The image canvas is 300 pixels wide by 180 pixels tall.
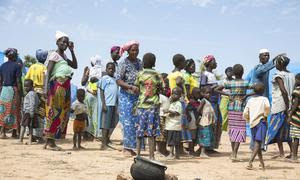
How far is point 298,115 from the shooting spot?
747 centimetres

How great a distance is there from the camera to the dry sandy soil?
5.44 m

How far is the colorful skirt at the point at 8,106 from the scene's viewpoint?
10.4 meters

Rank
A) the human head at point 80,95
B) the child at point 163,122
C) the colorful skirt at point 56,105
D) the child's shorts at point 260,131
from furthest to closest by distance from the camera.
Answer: the human head at point 80,95, the colorful skirt at point 56,105, the child at point 163,122, the child's shorts at point 260,131

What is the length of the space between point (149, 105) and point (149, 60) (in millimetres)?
757

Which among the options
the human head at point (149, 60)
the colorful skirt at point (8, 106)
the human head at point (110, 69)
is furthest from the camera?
the colorful skirt at point (8, 106)

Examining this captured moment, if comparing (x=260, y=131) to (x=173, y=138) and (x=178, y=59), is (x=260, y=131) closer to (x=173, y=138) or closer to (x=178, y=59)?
(x=173, y=138)

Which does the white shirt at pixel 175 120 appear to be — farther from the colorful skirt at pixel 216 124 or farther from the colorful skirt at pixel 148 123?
the colorful skirt at pixel 216 124

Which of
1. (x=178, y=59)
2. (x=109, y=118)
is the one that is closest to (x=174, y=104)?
(x=178, y=59)

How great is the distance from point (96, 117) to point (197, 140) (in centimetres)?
313

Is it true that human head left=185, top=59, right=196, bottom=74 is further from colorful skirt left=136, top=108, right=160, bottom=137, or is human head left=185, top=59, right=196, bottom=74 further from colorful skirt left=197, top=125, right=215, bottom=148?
colorful skirt left=136, top=108, right=160, bottom=137

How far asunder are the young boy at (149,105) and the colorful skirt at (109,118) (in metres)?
2.10

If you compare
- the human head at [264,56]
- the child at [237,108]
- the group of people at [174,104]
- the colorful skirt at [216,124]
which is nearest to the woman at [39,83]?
the group of people at [174,104]

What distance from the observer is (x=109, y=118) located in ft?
28.8

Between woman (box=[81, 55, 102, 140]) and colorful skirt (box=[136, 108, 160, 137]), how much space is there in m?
3.88
